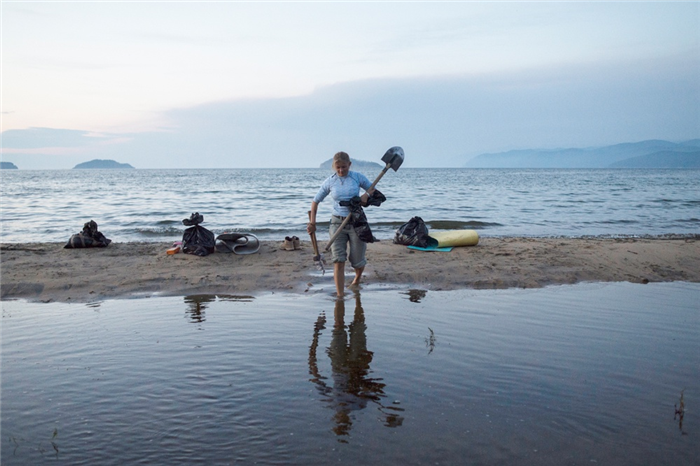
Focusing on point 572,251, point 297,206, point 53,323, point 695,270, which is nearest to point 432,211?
point 297,206

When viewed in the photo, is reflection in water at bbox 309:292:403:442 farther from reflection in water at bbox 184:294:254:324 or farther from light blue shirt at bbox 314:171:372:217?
light blue shirt at bbox 314:171:372:217

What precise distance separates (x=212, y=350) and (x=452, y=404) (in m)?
2.31

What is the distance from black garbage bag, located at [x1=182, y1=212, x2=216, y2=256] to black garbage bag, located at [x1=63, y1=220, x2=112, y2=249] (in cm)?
214

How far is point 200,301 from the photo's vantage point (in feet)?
23.4

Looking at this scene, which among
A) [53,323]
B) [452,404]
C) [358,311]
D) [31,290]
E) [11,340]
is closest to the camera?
[452,404]

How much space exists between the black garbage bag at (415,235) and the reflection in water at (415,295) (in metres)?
2.75

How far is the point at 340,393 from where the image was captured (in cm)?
409

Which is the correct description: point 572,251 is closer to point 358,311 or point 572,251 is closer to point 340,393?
point 358,311

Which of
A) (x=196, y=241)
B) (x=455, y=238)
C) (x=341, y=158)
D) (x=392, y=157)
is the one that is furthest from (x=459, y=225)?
(x=341, y=158)

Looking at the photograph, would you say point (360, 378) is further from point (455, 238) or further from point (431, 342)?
point (455, 238)

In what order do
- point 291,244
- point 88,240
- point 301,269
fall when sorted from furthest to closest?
point 88,240 < point 291,244 < point 301,269

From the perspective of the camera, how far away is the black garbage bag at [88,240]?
10.5 meters

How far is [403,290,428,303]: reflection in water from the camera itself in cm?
708

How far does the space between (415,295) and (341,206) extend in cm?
155
